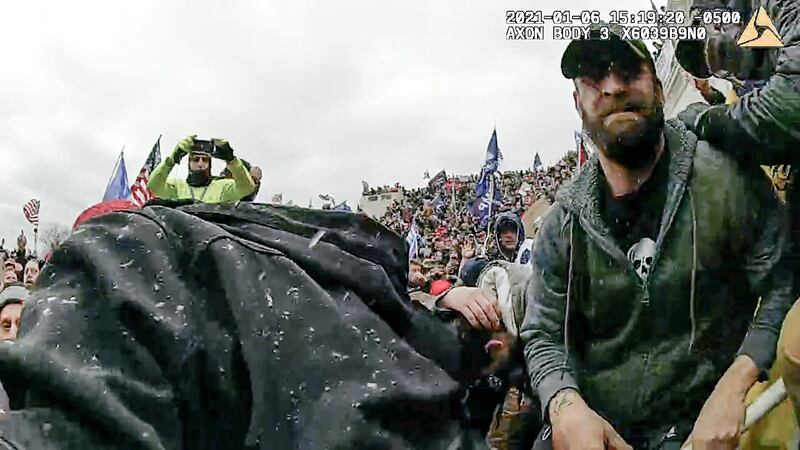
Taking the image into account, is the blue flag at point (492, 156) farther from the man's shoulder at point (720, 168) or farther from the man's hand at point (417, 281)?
the man's hand at point (417, 281)

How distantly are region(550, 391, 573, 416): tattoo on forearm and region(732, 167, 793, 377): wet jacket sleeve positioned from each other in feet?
0.88

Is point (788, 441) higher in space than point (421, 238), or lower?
lower

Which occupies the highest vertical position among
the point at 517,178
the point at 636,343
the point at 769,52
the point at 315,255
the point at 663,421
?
the point at 769,52

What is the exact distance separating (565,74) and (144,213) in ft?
2.23

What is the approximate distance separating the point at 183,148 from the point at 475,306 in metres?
0.70

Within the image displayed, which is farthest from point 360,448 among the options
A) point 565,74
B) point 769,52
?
point 769,52

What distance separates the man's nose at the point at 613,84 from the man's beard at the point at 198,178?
886mm

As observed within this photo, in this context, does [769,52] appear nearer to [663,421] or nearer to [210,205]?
[663,421]

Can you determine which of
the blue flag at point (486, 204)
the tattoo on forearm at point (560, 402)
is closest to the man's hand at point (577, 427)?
the tattoo on forearm at point (560, 402)

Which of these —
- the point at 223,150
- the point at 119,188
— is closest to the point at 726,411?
the point at 223,150

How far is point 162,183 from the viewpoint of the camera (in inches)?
80.7

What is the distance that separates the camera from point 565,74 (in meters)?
1.42

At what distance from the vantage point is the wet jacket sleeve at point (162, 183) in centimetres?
193

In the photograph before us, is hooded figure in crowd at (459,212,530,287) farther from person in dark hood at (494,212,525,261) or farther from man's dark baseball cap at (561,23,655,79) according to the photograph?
man's dark baseball cap at (561,23,655,79)
